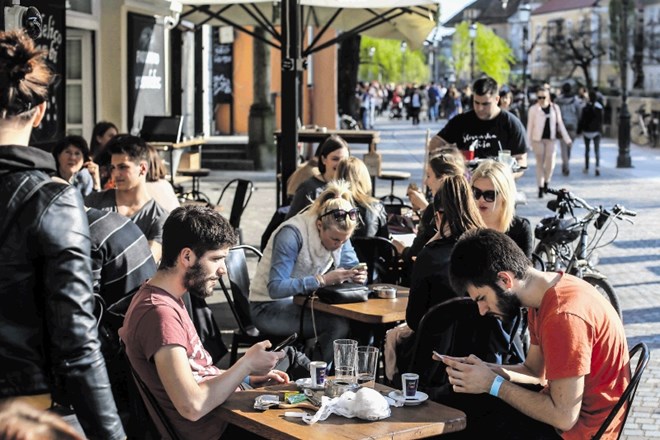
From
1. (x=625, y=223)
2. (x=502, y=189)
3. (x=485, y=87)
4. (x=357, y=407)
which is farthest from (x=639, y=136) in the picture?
(x=357, y=407)

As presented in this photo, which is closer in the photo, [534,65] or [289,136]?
[289,136]

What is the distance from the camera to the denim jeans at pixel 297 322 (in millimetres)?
6559

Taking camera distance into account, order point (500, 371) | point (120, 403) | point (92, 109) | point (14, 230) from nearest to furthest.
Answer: point (14, 230), point (500, 371), point (120, 403), point (92, 109)

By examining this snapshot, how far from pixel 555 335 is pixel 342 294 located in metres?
2.46

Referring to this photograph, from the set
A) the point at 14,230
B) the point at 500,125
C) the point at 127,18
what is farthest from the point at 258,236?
the point at 14,230

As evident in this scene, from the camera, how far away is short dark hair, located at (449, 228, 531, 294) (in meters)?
4.09

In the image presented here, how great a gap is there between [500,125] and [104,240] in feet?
20.1

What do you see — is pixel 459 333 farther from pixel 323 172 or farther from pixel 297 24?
pixel 297 24

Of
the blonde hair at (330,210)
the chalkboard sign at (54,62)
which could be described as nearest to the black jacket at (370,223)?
the blonde hair at (330,210)

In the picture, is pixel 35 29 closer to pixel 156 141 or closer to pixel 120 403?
pixel 120 403

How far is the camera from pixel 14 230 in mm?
3090

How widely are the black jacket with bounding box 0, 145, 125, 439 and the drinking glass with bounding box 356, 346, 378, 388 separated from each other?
1.58 m

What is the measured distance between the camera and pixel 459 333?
5.09m

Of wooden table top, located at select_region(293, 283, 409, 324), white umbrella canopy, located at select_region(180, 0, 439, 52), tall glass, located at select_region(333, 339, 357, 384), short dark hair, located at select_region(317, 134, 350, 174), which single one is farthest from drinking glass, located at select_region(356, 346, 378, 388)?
white umbrella canopy, located at select_region(180, 0, 439, 52)
